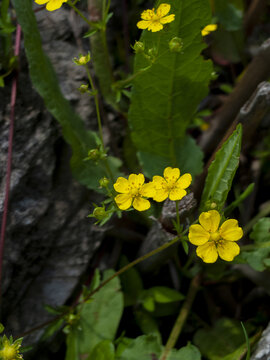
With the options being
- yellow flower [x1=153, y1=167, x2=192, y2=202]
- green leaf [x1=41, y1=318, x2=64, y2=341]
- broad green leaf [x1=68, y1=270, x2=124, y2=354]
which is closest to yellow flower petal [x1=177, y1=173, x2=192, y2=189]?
yellow flower [x1=153, y1=167, x2=192, y2=202]

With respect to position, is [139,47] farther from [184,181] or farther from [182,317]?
[182,317]

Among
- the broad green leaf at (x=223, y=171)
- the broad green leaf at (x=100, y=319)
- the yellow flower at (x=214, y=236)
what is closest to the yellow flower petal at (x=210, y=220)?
the yellow flower at (x=214, y=236)

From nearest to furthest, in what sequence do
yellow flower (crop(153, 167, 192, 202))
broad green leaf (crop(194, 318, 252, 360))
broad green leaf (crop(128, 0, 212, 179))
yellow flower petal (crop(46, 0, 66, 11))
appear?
yellow flower (crop(153, 167, 192, 202))
yellow flower petal (crop(46, 0, 66, 11))
broad green leaf (crop(128, 0, 212, 179))
broad green leaf (crop(194, 318, 252, 360))

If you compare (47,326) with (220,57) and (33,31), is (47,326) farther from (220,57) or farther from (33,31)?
(220,57)

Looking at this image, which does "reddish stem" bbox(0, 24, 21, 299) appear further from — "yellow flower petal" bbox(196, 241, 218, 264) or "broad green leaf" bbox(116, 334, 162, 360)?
"yellow flower petal" bbox(196, 241, 218, 264)

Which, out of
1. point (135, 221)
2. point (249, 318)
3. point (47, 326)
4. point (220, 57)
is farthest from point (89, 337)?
point (220, 57)

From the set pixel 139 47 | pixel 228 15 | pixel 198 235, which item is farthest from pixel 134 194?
pixel 228 15
